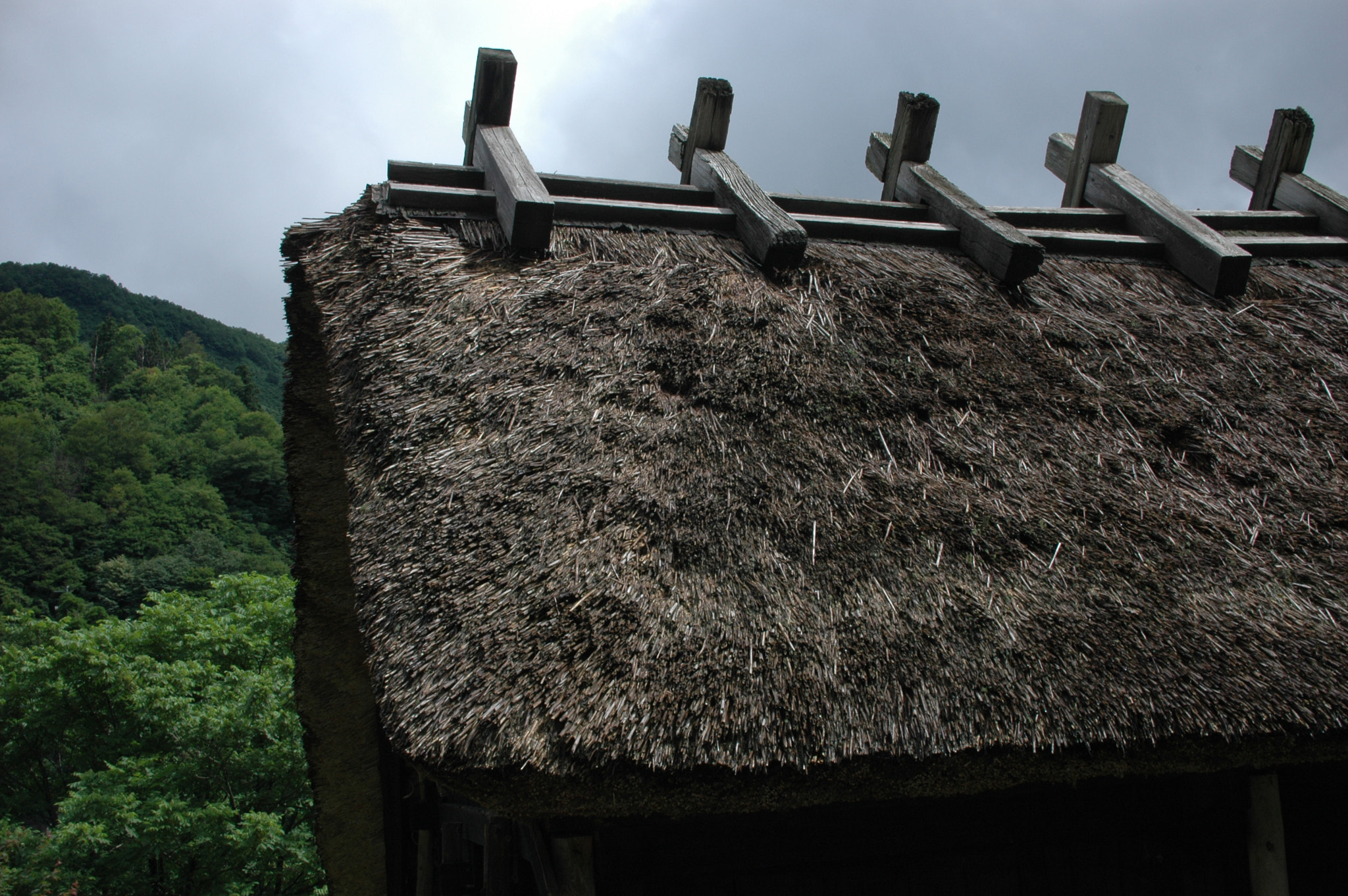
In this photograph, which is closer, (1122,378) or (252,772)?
(1122,378)

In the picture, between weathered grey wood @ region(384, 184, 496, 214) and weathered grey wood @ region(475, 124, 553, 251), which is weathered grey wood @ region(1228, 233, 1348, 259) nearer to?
weathered grey wood @ region(475, 124, 553, 251)

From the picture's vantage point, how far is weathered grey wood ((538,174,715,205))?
10.7 feet

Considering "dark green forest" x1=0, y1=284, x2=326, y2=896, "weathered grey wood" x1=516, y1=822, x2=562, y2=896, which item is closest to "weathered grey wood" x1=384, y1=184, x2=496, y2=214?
"weathered grey wood" x1=516, y1=822, x2=562, y2=896

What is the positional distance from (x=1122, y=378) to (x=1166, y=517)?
68 centimetres

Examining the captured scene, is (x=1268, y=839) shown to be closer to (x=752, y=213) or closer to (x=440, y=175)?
(x=752, y=213)

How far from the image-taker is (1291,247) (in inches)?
148

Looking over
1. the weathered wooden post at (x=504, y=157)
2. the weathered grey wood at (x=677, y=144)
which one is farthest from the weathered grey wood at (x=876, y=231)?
the weathered wooden post at (x=504, y=157)

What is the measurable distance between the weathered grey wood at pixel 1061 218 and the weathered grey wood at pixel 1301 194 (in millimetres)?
1198

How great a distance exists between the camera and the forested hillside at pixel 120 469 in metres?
37.2

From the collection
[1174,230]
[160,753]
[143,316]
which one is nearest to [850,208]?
[1174,230]

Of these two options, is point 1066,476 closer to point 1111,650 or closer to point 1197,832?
point 1111,650

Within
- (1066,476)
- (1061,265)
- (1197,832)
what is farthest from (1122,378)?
(1197,832)

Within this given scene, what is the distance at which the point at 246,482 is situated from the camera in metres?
48.2

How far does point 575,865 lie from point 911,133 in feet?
11.6
